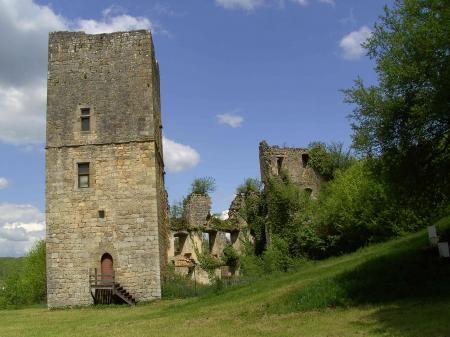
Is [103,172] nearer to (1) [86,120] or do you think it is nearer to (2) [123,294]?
(1) [86,120]

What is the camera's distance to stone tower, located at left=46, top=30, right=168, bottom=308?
25016mm

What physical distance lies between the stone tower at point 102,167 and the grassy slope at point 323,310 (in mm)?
4492

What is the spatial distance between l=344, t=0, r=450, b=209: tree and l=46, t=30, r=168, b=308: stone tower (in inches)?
487

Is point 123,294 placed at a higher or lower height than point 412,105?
lower

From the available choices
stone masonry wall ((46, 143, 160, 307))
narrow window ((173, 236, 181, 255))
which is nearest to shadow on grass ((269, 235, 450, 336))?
stone masonry wall ((46, 143, 160, 307))

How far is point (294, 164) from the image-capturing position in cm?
3959

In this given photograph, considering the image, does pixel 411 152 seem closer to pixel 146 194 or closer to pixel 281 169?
pixel 146 194

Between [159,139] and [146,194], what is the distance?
14.6 feet

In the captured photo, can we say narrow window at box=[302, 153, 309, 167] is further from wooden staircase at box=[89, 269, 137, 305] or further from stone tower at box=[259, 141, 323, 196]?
wooden staircase at box=[89, 269, 137, 305]

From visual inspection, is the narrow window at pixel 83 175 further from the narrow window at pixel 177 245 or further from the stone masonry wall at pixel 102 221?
the narrow window at pixel 177 245

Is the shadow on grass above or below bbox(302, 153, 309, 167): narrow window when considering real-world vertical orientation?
below

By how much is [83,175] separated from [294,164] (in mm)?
18039

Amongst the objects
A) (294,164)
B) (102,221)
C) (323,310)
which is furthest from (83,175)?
(294,164)

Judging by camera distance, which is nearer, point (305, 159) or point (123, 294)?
point (123, 294)
